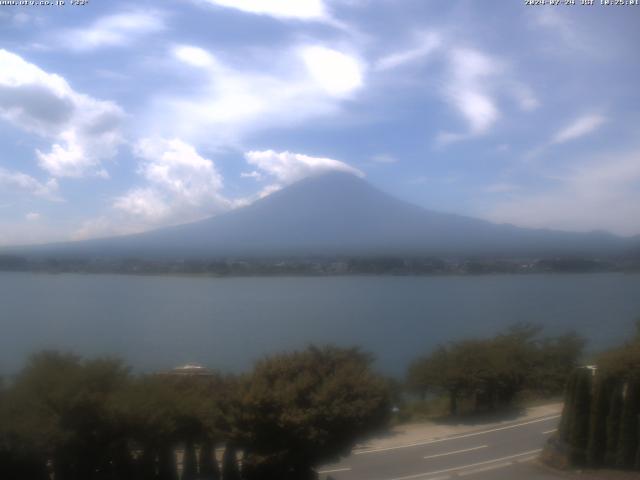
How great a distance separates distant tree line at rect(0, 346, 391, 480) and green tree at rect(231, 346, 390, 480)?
0.02 metres

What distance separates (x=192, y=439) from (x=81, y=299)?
25.4 metres

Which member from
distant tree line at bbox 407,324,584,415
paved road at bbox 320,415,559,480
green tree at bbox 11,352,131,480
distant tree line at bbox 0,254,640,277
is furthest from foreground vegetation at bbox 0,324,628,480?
distant tree line at bbox 0,254,640,277

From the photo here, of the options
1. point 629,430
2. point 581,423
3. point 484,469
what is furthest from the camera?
point 484,469

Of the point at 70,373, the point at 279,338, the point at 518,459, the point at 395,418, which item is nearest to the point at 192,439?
the point at 70,373

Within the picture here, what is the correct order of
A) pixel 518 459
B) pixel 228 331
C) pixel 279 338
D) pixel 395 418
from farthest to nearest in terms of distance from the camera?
1. pixel 228 331
2. pixel 279 338
3. pixel 395 418
4. pixel 518 459

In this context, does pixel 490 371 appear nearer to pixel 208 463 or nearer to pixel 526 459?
pixel 526 459

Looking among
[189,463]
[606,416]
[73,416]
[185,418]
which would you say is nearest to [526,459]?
[606,416]

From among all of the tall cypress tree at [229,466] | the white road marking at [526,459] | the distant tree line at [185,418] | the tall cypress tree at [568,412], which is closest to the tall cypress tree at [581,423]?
the tall cypress tree at [568,412]

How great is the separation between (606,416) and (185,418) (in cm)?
671

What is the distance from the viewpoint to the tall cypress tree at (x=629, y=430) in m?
9.52

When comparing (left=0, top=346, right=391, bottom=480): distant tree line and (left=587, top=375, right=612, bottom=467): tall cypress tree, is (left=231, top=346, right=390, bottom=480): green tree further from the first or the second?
(left=587, top=375, right=612, bottom=467): tall cypress tree

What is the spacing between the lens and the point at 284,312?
3422cm

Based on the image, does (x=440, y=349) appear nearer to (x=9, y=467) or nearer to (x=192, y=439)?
(x=192, y=439)

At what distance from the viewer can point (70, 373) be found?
8.65m
